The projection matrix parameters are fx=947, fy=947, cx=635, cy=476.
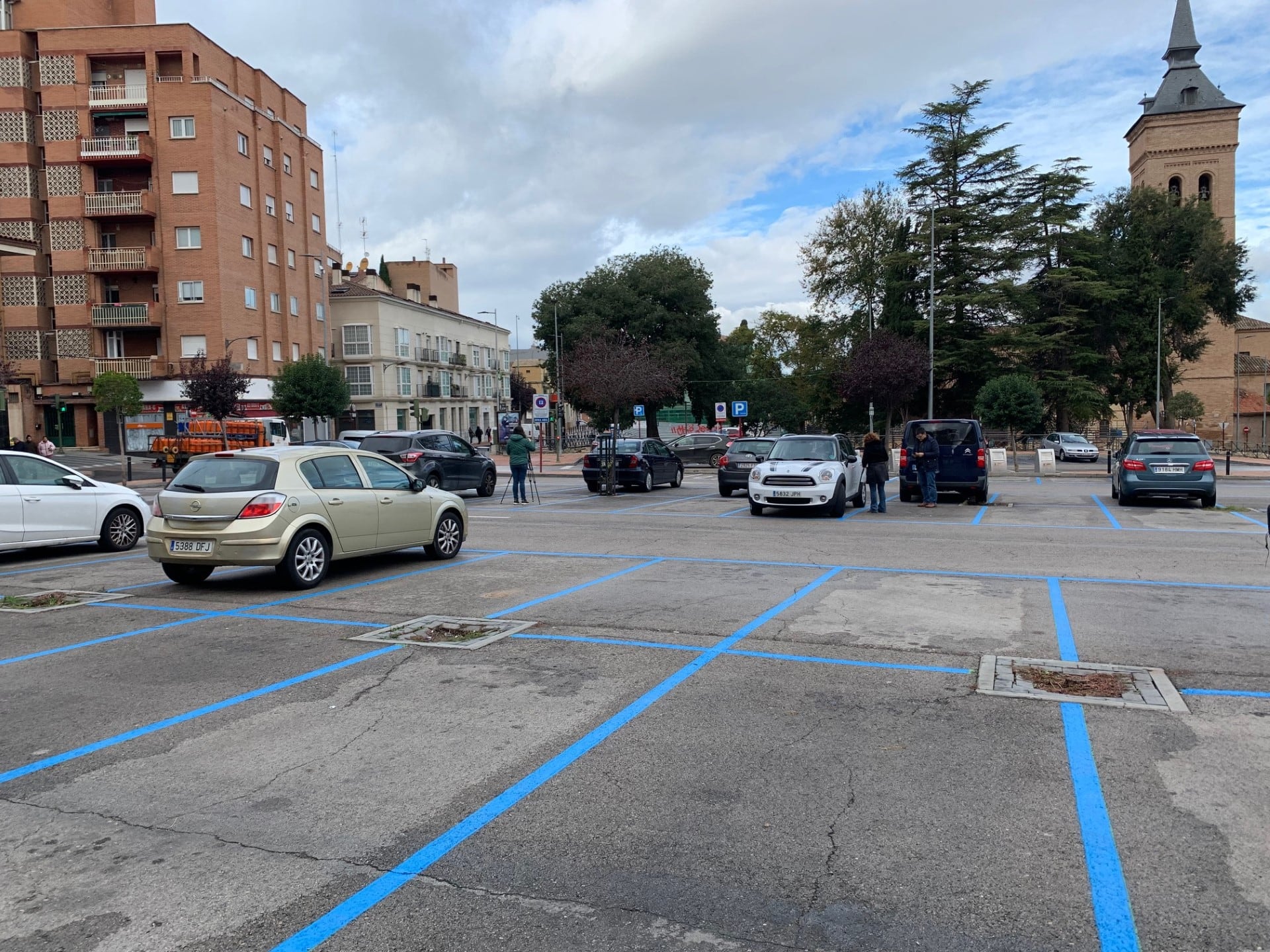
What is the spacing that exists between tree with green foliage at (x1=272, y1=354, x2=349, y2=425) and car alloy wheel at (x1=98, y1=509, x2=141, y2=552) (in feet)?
121

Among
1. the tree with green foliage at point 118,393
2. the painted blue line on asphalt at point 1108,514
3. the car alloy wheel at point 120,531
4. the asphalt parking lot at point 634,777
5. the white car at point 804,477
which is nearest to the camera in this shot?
the asphalt parking lot at point 634,777

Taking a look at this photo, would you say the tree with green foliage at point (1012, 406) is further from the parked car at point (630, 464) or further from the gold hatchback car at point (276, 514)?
the gold hatchback car at point (276, 514)

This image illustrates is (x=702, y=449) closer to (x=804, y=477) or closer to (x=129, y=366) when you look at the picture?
(x=804, y=477)

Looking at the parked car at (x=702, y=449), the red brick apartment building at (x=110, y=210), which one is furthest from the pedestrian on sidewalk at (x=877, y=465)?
the red brick apartment building at (x=110, y=210)

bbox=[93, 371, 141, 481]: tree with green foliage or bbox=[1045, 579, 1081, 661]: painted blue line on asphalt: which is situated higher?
bbox=[93, 371, 141, 481]: tree with green foliage

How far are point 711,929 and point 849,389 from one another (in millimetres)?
36663

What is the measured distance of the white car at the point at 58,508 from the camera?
1202cm

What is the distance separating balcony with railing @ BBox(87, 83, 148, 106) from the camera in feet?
164

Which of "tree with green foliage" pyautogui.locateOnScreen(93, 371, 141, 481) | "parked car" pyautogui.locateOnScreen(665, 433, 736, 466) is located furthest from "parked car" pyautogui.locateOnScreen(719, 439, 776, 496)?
"tree with green foliage" pyautogui.locateOnScreen(93, 371, 141, 481)

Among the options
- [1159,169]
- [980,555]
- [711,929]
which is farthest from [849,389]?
[1159,169]

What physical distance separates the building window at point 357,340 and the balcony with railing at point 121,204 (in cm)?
1675

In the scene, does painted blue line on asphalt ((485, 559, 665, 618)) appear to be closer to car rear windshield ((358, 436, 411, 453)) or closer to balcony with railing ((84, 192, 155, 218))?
car rear windshield ((358, 436, 411, 453))

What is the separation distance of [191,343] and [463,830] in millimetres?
52611

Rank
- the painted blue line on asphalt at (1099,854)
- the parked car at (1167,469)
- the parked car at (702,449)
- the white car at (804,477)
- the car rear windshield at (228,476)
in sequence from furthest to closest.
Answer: the parked car at (702,449), the parked car at (1167,469), the white car at (804,477), the car rear windshield at (228,476), the painted blue line on asphalt at (1099,854)
